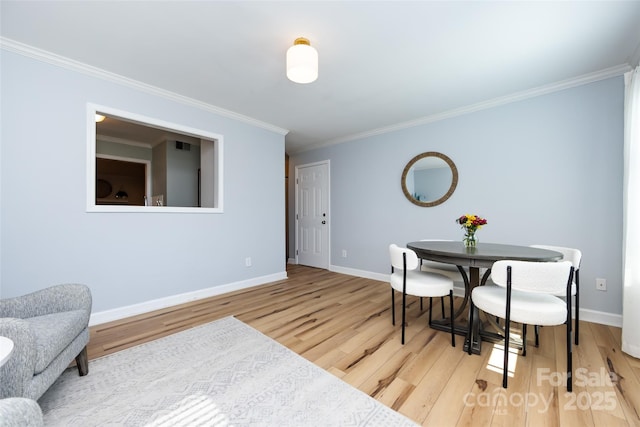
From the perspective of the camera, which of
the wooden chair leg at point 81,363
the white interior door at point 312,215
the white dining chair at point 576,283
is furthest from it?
the white interior door at point 312,215

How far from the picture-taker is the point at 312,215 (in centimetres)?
510

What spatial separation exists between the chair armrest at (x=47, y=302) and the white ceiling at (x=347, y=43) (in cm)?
187

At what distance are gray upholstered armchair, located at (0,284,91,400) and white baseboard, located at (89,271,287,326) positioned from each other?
98 centimetres

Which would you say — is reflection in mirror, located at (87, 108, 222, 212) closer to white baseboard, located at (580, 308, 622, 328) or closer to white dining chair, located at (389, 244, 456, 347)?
white dining chair, located at (389, 244, 456, 347)

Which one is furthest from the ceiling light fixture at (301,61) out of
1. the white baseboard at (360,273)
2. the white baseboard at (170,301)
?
the white baseboard at (360,273)

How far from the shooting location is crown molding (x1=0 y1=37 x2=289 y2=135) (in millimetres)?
2074

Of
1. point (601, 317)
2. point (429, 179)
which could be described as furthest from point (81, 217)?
point (601, 317)

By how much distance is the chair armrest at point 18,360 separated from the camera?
1.06 meters

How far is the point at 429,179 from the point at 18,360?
12.9ft

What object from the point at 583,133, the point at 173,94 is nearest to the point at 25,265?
the point at 173,94

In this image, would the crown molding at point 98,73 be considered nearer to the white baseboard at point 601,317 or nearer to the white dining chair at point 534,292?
the white dining chair at point 534,292

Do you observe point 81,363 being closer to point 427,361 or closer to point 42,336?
point 42,336

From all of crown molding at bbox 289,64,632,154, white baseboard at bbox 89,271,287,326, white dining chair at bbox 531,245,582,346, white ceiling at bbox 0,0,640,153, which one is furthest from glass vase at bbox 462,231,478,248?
white baseboard at bbox 89,271,287,326

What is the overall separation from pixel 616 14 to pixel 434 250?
1.99 meters
